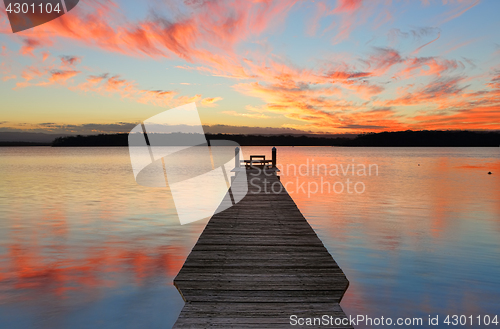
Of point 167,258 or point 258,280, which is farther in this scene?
point 167,258

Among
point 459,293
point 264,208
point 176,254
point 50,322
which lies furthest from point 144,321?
point 459,293

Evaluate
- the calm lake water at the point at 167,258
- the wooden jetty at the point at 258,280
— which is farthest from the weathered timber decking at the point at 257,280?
the calm lake water at the point at 167,258

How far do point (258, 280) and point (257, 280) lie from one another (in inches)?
0.7

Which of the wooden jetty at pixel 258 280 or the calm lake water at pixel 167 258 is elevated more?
the wooden jetty at pixel 258 280

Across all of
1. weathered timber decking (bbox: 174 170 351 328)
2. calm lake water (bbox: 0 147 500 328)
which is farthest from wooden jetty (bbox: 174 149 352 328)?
calm lake water (bbox: 0 147 500 328)

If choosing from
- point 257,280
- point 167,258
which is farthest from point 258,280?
point 167,258

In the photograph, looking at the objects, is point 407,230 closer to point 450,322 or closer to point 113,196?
point 450,322

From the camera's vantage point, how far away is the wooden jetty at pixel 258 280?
5.09 metres

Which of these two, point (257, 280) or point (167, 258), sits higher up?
point (257, 280)

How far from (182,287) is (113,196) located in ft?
77.0

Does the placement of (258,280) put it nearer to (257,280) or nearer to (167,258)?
(257,280)

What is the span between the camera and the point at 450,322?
7.43 meters

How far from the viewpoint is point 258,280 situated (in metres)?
6.12

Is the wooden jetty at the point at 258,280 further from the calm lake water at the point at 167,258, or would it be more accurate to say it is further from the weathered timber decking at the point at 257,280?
the calm lake water at the point at 167,258
